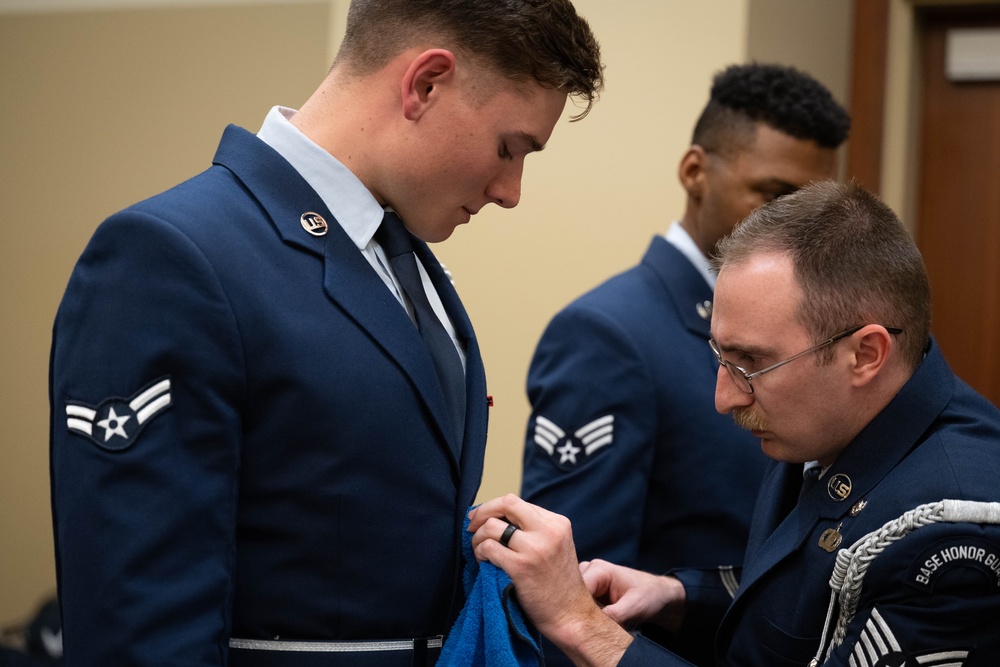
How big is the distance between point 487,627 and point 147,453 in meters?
0.43

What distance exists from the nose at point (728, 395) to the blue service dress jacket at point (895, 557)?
0.14 meters

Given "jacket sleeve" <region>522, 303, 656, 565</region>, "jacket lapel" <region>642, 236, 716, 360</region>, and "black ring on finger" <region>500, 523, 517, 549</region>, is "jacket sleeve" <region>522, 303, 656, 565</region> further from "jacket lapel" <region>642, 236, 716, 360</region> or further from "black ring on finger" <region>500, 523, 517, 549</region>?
"black ring on finger" <region>500, 523, 517, 549</region>

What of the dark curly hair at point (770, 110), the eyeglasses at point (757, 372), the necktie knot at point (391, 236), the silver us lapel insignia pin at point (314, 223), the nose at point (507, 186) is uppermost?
the dark curly hair at point (770, 110)

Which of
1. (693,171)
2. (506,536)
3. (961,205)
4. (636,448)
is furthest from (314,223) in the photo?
(961,205)

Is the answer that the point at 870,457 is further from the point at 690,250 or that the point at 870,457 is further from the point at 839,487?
the point at 690,250

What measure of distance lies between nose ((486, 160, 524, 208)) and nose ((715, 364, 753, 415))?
0.36m

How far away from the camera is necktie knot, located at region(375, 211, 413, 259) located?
1.33 meters

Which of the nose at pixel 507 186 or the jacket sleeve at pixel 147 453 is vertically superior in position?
the nose at pixel 507 186

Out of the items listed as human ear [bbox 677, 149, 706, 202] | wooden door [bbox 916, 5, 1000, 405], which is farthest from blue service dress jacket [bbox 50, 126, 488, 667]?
wooden door [bbox 916, 5, 1000, 405]

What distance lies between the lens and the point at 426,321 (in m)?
1.34

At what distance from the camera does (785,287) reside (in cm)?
142

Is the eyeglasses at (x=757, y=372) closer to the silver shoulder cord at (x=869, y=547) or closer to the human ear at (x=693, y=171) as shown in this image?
the silver shoulder cord at (x=869, y=547)

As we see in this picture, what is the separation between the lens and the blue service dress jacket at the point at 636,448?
1.85m

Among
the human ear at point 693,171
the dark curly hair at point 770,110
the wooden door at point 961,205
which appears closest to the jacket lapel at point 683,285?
the human ear at point 693,171
